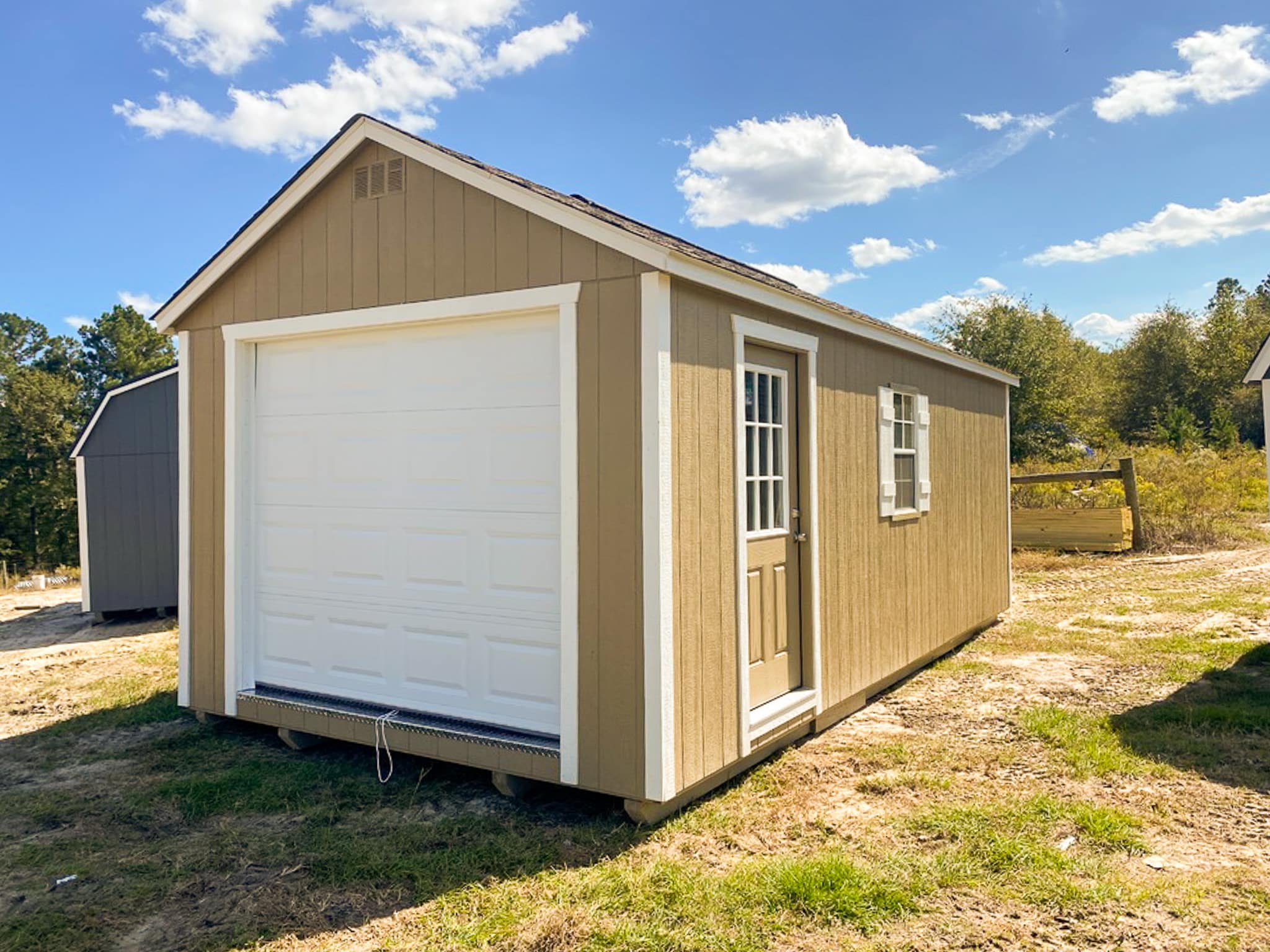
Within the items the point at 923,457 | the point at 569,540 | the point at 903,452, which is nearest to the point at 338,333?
the point at 569,540

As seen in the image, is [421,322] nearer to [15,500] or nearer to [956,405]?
[956,405]

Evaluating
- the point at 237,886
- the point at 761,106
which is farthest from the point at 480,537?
the point at 761,106

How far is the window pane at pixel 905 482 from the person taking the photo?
6.14 m

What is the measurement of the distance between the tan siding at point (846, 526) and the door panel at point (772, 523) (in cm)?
22

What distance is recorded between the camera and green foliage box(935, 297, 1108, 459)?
21.1 m

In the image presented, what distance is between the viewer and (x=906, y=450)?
20.4 ft

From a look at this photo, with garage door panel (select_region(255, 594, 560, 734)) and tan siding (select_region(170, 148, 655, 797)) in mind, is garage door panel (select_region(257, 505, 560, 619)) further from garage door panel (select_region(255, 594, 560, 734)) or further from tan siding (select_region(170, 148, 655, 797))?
A: tan siding (select_region(170, 148, 655, 797))

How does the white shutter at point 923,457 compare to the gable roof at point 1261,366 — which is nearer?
the gable roof at point 1261,366

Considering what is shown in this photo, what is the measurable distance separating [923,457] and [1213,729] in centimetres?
251

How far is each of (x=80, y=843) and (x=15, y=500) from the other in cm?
2717

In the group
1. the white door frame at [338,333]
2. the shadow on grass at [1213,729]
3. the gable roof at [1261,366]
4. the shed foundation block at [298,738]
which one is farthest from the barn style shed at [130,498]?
Result: the gable roof at [1261,366]

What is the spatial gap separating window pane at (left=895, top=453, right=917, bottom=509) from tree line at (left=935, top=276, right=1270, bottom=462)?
606 inches

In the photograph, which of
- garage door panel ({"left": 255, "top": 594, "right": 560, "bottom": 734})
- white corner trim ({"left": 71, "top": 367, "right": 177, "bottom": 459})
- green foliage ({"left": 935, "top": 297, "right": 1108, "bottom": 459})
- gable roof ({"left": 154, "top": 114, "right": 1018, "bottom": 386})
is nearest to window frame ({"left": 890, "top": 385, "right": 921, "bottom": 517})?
gable roof ({"left": 154, "top": 114, "right": 1018, "bottom": 386})

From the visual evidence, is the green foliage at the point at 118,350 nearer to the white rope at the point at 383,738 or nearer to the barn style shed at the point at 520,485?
the barn style shed at the point at 520,485
